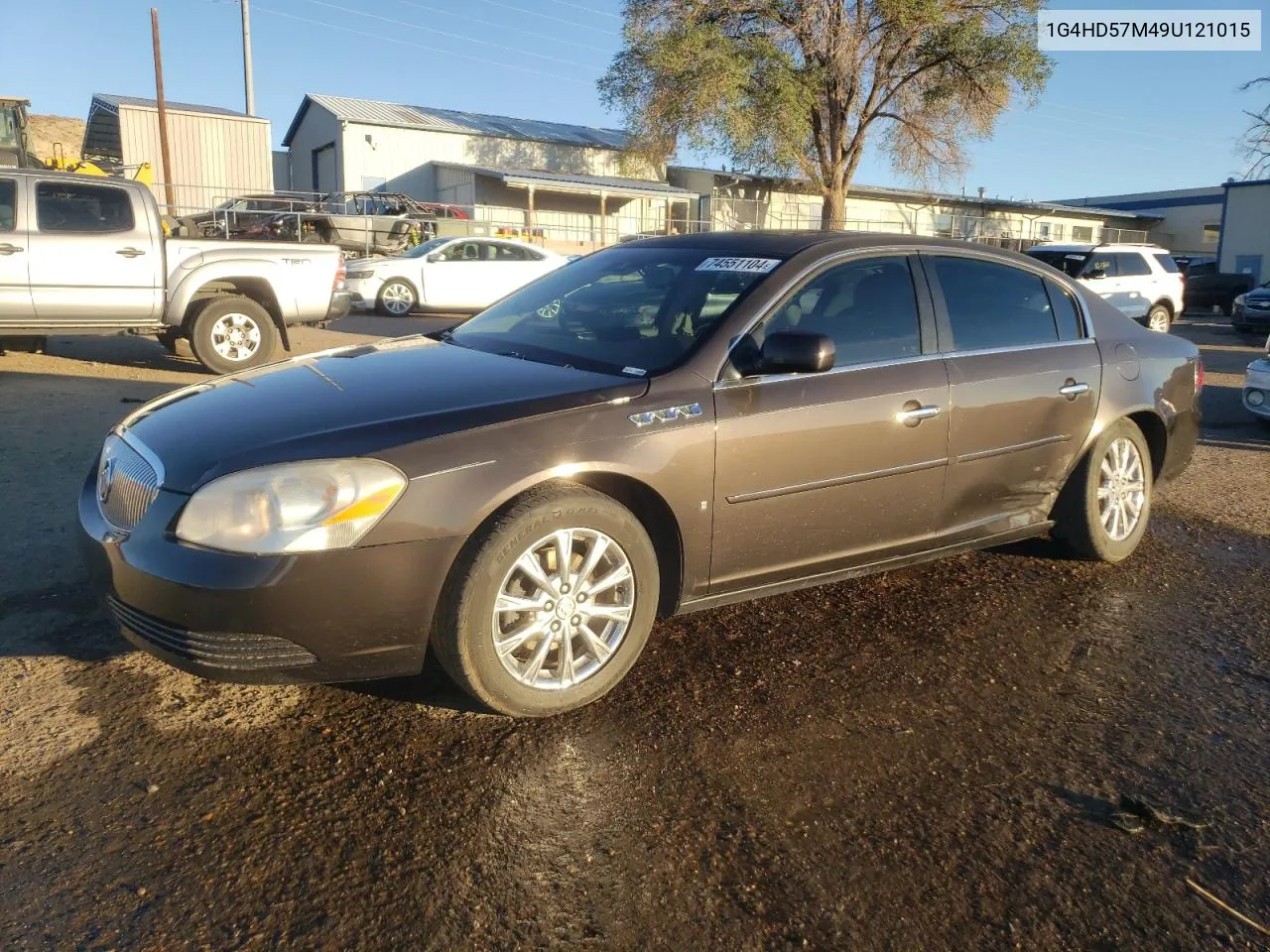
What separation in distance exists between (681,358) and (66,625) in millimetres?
2531

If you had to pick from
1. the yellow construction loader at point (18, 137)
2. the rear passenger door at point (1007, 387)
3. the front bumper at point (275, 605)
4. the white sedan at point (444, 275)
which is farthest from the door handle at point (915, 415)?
the yellow construction loader at point (18, 137)

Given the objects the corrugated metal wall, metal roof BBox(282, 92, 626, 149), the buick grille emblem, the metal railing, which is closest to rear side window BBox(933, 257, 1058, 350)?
the metal railing

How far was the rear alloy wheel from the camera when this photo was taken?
1653cm

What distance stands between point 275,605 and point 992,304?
Answer: 129 inches

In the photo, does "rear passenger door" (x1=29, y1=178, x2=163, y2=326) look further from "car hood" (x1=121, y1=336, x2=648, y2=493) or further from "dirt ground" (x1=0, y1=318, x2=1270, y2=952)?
"car hood" (x1=121, y1=336, x2=648, y2=493)

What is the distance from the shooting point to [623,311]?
13.1ft

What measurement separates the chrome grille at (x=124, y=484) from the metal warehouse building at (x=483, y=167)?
29.0 metres

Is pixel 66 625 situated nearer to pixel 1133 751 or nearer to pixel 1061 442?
pixel 1133 751

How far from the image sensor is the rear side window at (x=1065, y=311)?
15.0 ft

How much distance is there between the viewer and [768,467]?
136 inches

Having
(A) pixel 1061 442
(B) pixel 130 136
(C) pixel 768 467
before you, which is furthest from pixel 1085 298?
(B) pixel 130 136

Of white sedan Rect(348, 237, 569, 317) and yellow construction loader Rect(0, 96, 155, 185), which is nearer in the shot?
white sedan Rect(348, 237, 569, 317)

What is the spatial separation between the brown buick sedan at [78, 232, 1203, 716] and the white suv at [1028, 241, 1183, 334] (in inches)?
508

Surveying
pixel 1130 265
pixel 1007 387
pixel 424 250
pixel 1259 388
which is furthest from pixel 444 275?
pixel 1007 387
